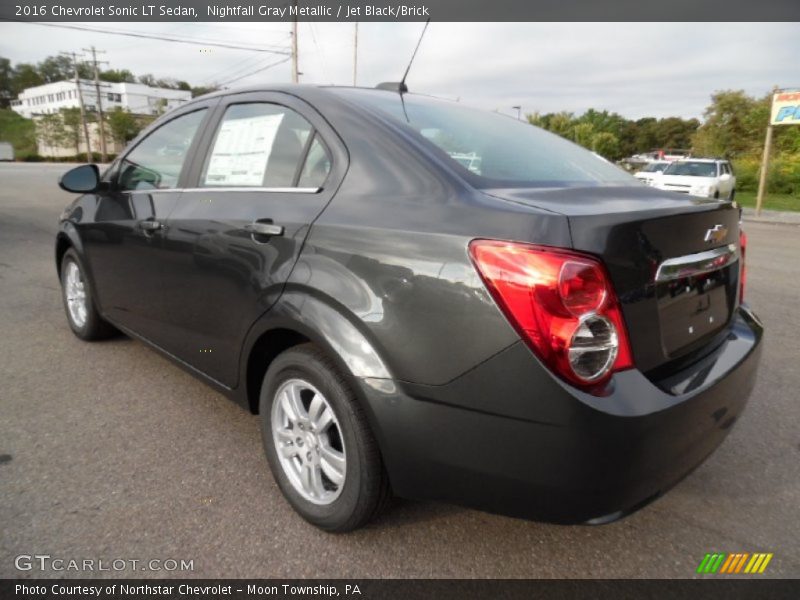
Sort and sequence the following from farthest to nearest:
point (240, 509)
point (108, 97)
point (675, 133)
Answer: point (675, 133), point (108, 97), point (240, 509)

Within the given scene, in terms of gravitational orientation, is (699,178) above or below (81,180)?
below

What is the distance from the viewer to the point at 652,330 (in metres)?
1.66

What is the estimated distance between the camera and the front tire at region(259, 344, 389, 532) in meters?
1.87

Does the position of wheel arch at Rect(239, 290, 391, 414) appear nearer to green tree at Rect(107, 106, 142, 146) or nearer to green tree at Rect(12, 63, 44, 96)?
green tree at Rect(107, 106, 142, 146)

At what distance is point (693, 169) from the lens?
19.0 m

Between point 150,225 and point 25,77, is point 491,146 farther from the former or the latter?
point 25,77

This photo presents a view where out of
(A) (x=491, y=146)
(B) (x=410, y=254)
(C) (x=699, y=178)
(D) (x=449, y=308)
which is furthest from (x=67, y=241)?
(C) (x=699, y=178)

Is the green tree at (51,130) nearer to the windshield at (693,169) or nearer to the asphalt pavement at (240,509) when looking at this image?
the windshield at (693,169)

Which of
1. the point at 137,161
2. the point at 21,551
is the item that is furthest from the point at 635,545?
the point at 137,161

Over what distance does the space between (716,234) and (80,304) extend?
401 centimetres
